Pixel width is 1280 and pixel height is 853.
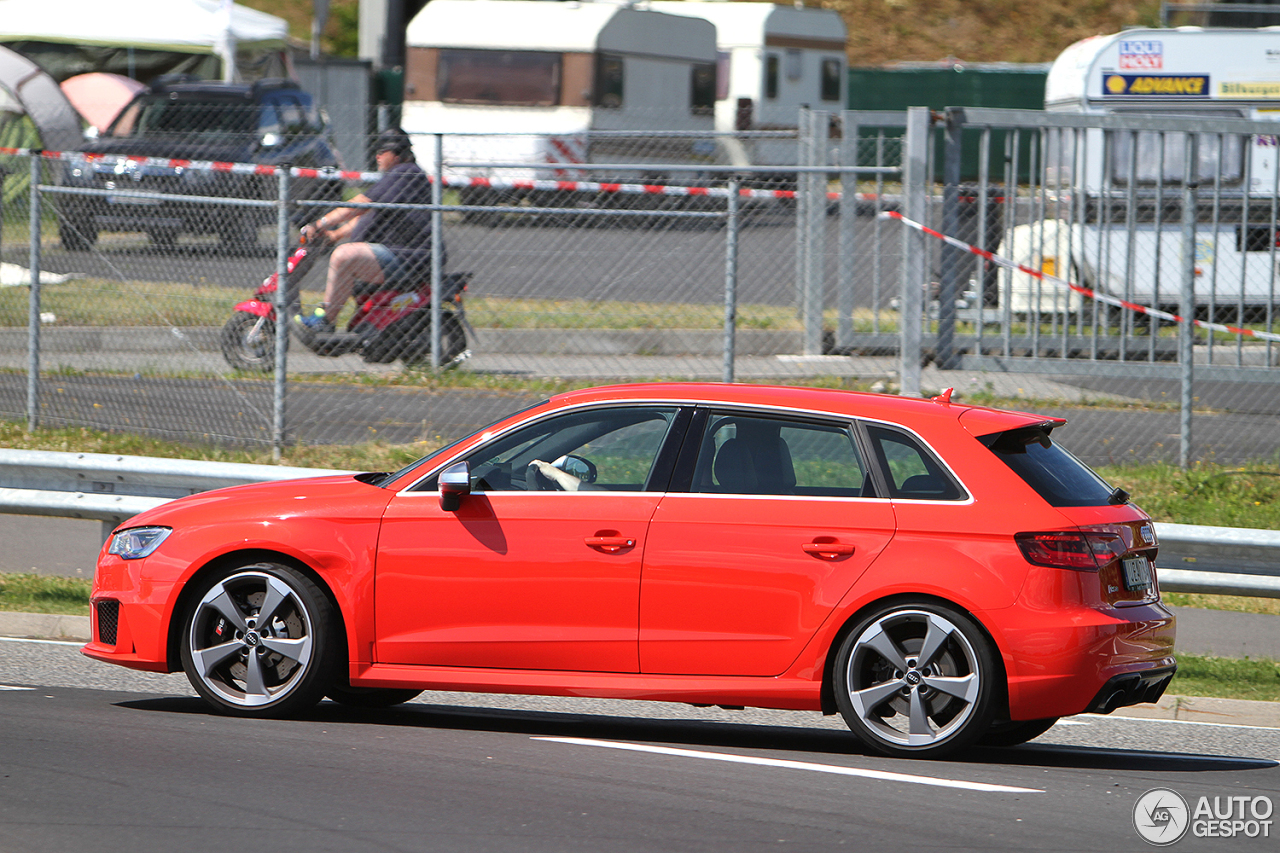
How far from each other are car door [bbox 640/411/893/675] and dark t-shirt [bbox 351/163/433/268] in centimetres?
742

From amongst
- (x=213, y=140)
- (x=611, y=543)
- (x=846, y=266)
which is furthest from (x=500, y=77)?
(x=611, y=543)

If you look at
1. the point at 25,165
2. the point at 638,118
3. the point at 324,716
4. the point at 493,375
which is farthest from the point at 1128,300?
the point at 638,118

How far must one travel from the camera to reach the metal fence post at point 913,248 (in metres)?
11.7

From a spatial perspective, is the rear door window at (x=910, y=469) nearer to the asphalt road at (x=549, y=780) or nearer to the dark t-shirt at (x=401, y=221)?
the asphalt road at (x=549, y=780)

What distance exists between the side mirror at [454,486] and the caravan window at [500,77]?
21.5m

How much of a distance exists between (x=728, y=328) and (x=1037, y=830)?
5816 millimetres

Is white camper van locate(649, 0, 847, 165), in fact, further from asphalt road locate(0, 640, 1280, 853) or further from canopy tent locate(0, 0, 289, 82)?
asphalt road locate(0, 640, 1280, 853)

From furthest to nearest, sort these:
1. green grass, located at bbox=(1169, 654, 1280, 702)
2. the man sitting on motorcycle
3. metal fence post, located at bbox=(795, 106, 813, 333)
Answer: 1. metal fence post, located at bbox=(795, 106, 813, 333)
2. the man sitting on motorcycle
3. green grass, located at bbox=(1169, 654, 1280, 702)

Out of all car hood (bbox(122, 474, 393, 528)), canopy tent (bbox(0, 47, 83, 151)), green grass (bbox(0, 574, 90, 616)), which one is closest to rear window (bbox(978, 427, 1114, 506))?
car hood (bbox(122, 474, 393, 528))

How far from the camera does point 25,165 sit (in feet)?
62.7

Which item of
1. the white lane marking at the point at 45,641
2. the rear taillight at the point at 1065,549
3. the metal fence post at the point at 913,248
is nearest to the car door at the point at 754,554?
the rear taillight at the point at 1065,549

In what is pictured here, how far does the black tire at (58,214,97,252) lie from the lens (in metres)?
12.4

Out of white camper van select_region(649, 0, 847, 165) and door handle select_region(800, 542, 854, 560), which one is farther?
white camper van select_region(649, 0, 847, 165)

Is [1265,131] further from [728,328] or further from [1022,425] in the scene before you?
[1022,425]
